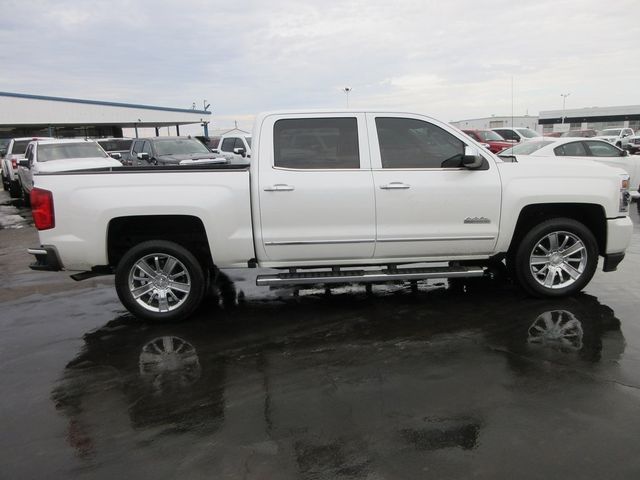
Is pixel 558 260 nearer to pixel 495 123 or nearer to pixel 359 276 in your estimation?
pixel 359 276

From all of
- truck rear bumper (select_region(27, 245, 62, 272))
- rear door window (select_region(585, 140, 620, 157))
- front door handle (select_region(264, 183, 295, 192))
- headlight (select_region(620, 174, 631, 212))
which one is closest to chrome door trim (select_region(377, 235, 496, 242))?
front door handle (select_region(264, 183, 295, 192))

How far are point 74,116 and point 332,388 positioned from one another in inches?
2025

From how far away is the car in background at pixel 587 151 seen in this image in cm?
1240

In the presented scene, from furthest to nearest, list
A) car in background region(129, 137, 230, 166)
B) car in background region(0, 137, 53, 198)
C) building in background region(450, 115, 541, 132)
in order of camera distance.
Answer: building in background region(450, 115, 541, 132), car in background region(0, 137, 53, 198), car in background region(129, 137, 230, 166)

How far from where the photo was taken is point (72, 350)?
472cm

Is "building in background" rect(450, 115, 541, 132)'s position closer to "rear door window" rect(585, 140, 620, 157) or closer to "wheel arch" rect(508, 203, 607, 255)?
"rear door window" rect(585, 140, 620, 157)

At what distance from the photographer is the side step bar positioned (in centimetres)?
512

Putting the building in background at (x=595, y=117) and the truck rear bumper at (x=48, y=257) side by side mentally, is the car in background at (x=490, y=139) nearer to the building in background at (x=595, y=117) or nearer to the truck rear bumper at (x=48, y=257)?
the truck rear bumper at (x=48, y=257)

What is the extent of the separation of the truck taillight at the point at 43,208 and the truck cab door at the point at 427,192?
3.17m

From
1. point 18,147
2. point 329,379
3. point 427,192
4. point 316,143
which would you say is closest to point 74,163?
point 18,147

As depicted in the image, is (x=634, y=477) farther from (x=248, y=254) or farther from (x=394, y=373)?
(x=248, y=254)

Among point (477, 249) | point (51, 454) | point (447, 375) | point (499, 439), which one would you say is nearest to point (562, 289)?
point (477, 249)

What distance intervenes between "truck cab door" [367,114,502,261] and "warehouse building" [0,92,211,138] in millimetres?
46960

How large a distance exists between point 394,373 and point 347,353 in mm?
530
